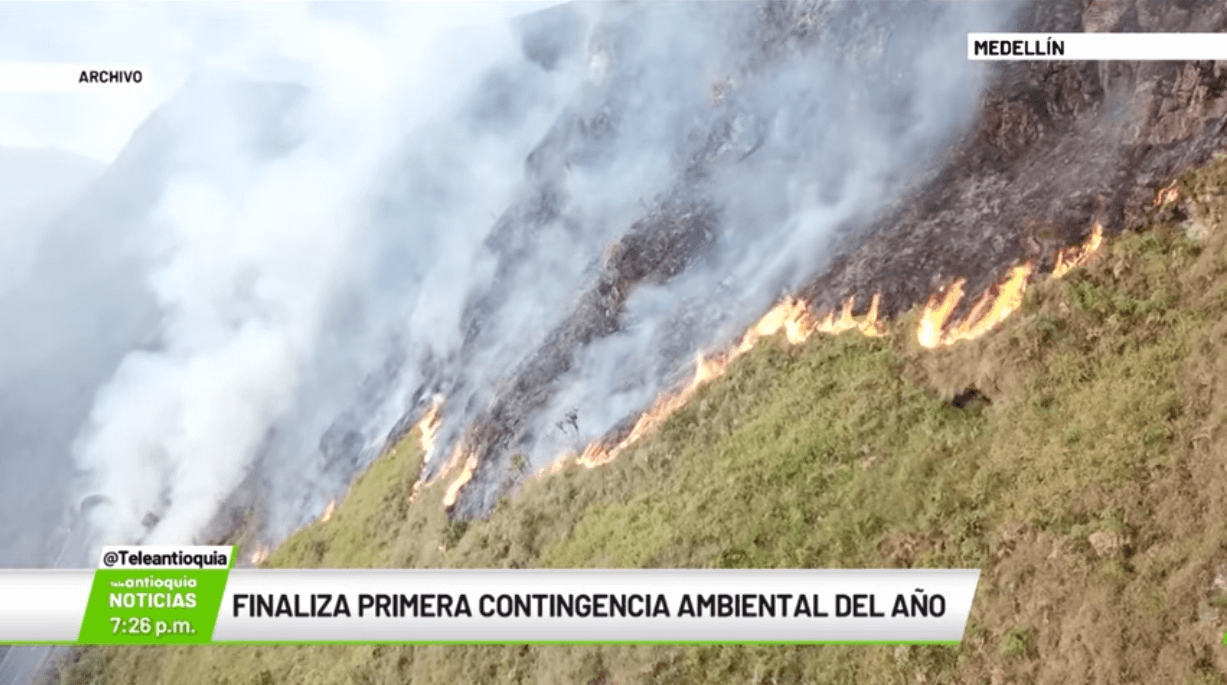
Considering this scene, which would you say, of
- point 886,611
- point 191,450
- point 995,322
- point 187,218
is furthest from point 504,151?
point 886,611

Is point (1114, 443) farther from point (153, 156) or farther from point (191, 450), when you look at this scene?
point (153, 156)

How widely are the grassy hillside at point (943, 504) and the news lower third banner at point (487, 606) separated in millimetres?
307

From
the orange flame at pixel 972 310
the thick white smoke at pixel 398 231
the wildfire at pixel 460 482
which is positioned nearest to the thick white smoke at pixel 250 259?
the thick white smoke at pixel 398 231

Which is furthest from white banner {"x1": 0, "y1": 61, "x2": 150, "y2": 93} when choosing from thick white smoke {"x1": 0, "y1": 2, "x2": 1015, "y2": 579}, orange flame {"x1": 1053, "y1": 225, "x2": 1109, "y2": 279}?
orange flame {"x1": 1053, "y1": 225, "x2": 1109, "y2": 279}

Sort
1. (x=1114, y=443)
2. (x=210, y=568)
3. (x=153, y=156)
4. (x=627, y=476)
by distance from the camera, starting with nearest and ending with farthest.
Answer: (x=1114, y=443), (x=210, y=568), (x=627, y=476), (x=153, y=156)

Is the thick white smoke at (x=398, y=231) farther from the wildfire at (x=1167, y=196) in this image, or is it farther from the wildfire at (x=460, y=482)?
the wildfire at (x=1167, y=196)

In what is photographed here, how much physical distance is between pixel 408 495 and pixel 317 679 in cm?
209

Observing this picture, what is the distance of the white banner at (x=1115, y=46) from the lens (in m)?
8.91

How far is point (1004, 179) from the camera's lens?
9539mm

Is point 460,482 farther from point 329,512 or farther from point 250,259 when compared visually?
point 250,259

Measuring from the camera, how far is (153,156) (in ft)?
35.0

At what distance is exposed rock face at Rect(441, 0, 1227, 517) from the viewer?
29.4 ft

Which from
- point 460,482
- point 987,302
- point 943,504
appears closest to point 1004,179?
point 987,302

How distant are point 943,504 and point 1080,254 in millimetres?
2640
